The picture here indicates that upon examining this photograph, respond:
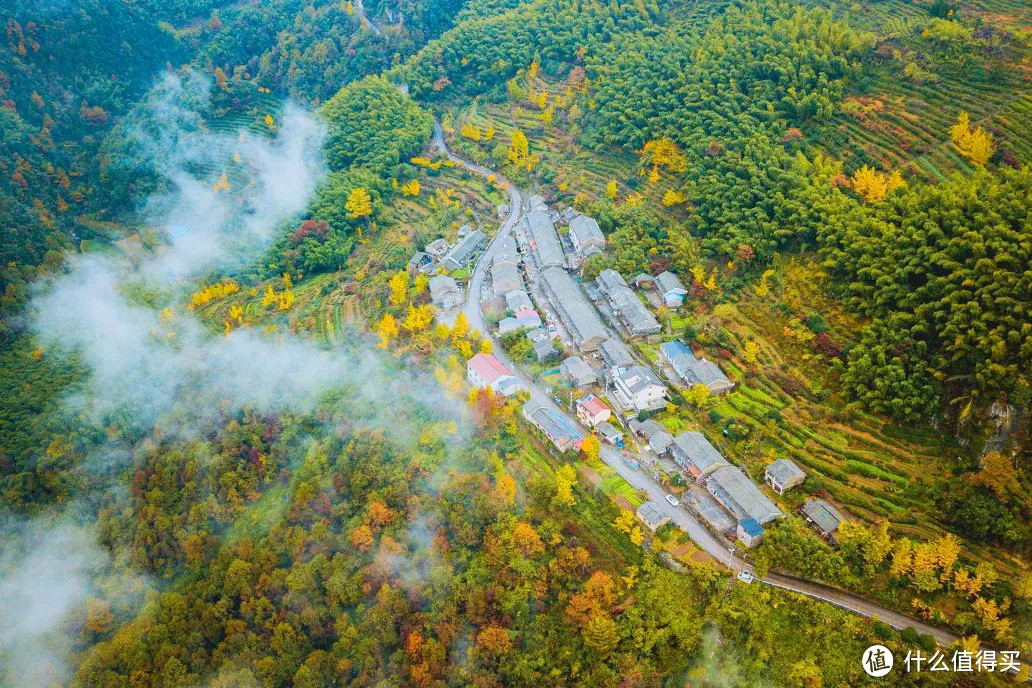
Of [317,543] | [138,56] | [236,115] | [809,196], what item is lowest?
[317,543]

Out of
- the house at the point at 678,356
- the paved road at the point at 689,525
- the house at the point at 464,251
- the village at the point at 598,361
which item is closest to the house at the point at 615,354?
the village at the point at 598,361

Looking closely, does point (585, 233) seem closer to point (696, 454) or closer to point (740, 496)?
point (696, 454)

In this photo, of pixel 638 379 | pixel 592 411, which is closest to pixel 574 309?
pixel 638 379

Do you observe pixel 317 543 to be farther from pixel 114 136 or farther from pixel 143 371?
pixel 114 136

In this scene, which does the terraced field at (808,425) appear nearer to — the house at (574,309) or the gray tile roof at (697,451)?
the gray tile roof at (697,451)

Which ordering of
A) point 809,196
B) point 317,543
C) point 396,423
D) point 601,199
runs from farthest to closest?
point 601,199 → point 809,196 → point 396,423 → point 317,543

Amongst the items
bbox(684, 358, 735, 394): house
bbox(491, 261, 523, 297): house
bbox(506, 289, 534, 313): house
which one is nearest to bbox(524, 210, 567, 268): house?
bbox(491, 261, 523, 297): house

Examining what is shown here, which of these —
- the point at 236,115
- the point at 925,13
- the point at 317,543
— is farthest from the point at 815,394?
the point at 236,115
